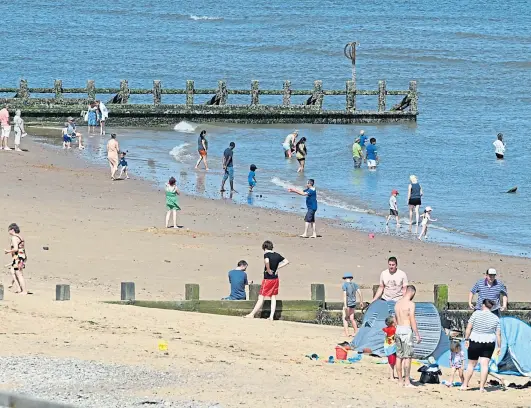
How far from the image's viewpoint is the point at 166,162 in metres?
36.6

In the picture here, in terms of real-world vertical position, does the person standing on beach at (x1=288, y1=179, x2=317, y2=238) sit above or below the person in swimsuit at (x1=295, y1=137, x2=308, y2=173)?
below

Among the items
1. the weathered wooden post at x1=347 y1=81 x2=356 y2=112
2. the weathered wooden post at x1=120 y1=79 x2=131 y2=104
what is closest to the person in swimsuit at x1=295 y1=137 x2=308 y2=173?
the weathered wooden post at x1=120 y1=79 x2=131 y2=104

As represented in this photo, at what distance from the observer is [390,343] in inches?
581

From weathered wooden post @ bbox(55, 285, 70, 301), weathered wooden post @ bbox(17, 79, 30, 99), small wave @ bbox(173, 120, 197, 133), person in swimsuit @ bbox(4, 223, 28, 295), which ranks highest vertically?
weathered wooden post @ bbox(17, 79, 30, 99)

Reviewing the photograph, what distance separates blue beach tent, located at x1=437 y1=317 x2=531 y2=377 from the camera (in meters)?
15.6

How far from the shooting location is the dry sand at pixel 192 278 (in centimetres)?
1381

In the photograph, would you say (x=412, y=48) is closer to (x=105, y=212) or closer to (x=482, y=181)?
(x=482, y=181)

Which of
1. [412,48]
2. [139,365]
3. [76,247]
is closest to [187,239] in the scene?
[76,247]

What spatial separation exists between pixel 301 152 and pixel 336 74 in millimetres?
35687

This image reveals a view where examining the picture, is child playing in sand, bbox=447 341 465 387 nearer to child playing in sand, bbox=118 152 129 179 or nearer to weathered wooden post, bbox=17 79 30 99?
child playing in sand, bbox=118 152 129 179

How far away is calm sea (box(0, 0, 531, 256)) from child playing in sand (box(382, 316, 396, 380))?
11493 millimetres

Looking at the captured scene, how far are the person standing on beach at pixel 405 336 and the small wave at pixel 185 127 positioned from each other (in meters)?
31.7

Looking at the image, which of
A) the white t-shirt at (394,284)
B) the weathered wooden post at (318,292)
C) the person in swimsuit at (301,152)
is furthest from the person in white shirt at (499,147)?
the white t-shirt at (394,284)

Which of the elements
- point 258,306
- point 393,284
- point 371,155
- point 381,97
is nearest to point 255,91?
point 381,97
